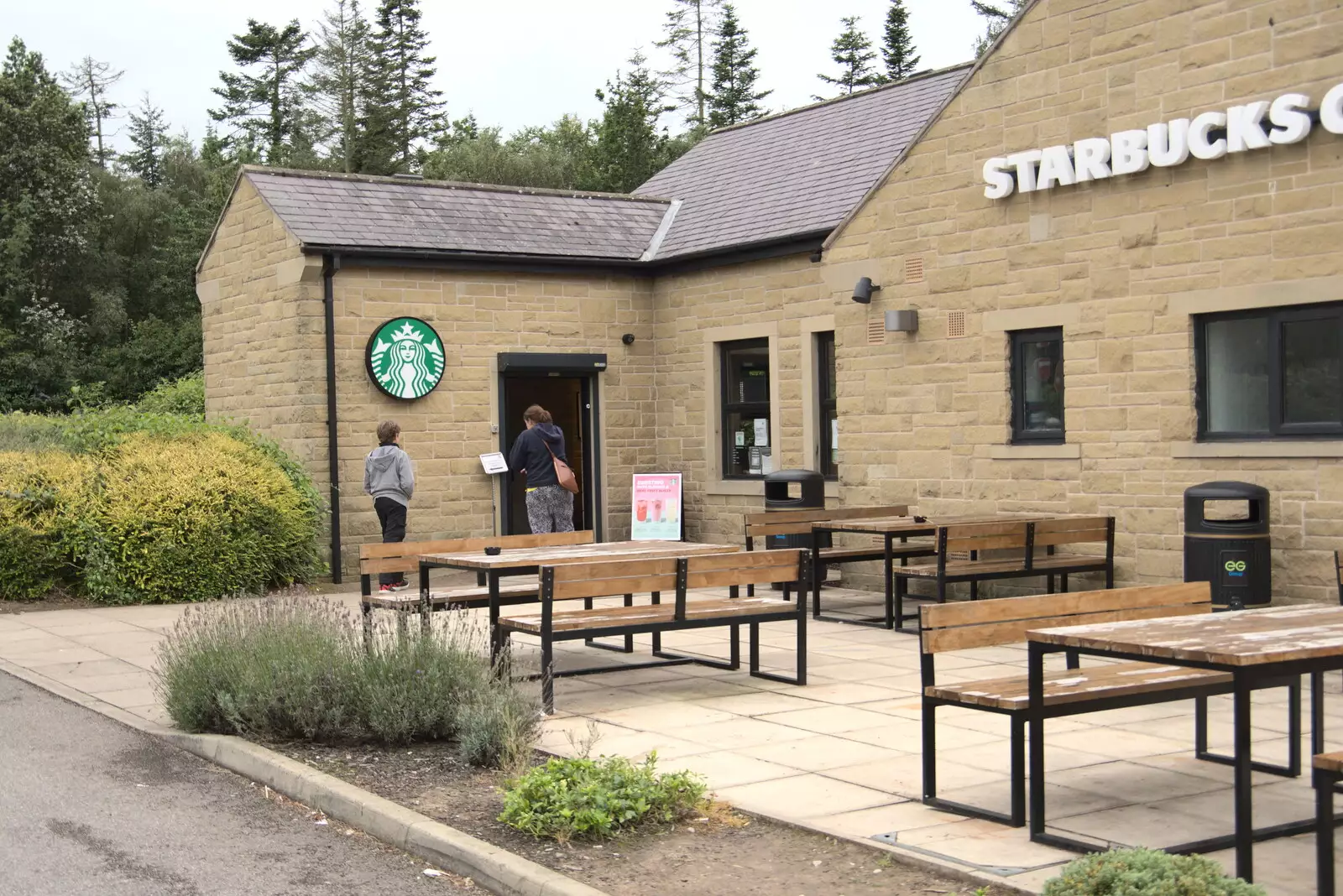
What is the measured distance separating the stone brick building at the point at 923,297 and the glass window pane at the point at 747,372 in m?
0.06

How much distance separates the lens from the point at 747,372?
17.8m

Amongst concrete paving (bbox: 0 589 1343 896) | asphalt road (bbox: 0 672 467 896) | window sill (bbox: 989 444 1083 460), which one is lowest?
asphalt road (bbox: 0 672 467 896)

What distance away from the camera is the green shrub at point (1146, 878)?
13.9 ft

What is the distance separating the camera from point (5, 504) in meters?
14.4

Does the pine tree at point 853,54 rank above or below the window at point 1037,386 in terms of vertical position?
above

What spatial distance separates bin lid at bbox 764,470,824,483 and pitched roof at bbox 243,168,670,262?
15.1ft

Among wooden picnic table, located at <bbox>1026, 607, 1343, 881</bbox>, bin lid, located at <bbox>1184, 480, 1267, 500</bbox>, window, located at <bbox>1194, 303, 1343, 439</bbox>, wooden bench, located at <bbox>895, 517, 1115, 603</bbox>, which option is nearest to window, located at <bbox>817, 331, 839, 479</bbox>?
wooden bench, located at <bbox>895, 517, 1115, 603</bbox>

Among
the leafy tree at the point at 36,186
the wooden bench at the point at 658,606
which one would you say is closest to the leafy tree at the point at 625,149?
the leafy tree at the point at 36,186

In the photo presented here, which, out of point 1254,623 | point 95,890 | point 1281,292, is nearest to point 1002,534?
point 1281,292

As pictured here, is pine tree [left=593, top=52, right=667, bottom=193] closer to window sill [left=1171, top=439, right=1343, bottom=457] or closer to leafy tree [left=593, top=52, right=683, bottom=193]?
leafy tree [left=593, top=52, right=683, bottom=193]

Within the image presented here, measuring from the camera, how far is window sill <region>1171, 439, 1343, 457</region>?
10547mm

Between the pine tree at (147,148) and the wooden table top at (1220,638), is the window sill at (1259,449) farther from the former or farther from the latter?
the pine tree at (147,148)

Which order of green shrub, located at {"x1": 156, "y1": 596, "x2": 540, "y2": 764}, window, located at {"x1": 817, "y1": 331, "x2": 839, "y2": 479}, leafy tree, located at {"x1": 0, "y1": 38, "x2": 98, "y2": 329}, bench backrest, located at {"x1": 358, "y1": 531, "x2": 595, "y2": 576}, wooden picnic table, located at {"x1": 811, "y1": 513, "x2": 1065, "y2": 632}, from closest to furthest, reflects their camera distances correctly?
green shrub, located at {"x1": 156, "y1": 596, "x2": 540, "y2": 764}, bench backrest, located at {"x1": 358, "y1": 531, "x2": 595, "y2": 576}, wooden picnic table, located at {"x1": 811, "y1": 513, "x2": 1065, "y2": 632}, window, located at {"x1": 817, "y1": 331, "x2": 839, "y2": 479}, leafy tree, located at {"x1": 0, "y1": 38, "x2": 98, "y2": 329}

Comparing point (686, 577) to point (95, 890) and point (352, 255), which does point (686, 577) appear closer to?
point (95, 890)
